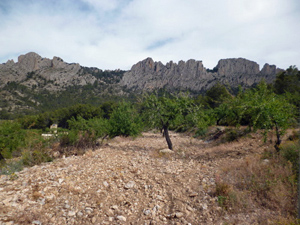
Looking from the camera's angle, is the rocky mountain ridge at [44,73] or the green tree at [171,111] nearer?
the green tree at [171,111]

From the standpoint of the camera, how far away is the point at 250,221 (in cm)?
367

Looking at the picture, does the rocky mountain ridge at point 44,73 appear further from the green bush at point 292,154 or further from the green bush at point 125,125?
the green bush at point 292,154

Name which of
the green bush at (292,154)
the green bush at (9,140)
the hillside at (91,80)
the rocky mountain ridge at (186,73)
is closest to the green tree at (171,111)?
the green bush at (292,154)

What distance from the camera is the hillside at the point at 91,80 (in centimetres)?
9000

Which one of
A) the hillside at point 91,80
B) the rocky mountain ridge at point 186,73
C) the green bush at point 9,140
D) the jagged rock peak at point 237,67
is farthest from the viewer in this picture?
the jagged rock peak at point 237,67

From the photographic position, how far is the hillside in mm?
90000

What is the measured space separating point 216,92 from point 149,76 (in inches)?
3991

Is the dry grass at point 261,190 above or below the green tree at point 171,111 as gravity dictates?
below

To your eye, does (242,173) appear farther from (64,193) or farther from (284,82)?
(284,82)

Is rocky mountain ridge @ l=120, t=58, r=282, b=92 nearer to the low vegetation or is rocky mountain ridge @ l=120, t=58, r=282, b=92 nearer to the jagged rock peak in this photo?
the jagged rock peak

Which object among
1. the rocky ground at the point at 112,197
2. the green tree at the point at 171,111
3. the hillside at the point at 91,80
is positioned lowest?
the rocky ground at the point at 112,197

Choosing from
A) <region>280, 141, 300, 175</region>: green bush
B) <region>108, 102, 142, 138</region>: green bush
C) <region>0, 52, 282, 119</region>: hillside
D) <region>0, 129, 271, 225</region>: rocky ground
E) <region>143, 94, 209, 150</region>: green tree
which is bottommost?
<region>0, 129, 271, 225</region>: rocky ground

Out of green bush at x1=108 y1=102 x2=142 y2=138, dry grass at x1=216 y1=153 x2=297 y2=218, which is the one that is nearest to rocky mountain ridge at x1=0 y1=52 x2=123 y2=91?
green bush at x1=108 y1=102 x2=142 y2=138

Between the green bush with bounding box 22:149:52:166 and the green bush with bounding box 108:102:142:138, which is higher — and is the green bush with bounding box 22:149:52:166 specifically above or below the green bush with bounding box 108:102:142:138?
below
